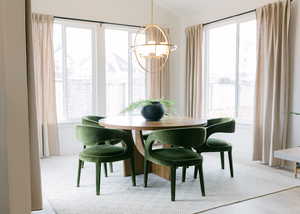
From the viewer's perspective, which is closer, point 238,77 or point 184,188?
point 184,188

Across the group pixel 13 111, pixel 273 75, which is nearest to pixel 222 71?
pixel 273 75

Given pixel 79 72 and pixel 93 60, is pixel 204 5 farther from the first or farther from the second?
pixel 79 72

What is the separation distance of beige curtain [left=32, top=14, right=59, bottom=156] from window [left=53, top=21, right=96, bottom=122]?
0.76 ft

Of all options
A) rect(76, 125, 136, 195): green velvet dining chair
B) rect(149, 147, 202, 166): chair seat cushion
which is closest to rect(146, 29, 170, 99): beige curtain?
rect(76, 125, 136, 195): green velvet dining chair

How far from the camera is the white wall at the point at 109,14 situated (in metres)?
4.73

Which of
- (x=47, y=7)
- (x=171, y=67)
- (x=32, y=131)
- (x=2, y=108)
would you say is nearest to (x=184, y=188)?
(x=32, y=131)

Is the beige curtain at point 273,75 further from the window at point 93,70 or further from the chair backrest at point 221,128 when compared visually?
the window at point 93,70

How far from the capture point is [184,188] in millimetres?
3203

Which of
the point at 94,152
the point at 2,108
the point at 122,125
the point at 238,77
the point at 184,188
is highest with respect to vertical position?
the point at 238,77

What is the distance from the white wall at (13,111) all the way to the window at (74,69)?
2.99 metres

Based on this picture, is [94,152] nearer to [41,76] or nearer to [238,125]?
[41,76]

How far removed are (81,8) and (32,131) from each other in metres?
3.35

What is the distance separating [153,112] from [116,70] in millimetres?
2194

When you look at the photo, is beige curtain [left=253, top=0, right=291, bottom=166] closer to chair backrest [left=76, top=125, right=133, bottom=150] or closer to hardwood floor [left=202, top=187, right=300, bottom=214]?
hardwood floor [left=202, top=187, right=300, bottom=214]
